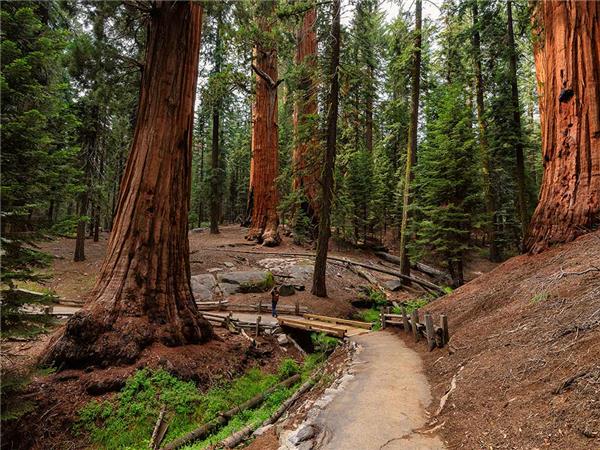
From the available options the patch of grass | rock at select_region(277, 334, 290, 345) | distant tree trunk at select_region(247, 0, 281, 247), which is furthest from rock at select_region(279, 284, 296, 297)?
distant tree trunk at select_region(247, 0, 281, 247)

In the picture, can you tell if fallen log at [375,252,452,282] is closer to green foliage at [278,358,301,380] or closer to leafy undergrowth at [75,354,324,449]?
green foliage at [278,358,301,380]

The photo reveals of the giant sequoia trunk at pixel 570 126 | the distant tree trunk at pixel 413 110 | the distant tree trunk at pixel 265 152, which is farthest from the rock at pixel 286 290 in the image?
the giant sequoia trunk at pixel 570 126

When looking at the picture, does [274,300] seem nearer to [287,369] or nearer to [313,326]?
[313,326]

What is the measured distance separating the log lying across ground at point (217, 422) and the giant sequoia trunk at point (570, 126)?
23.9 feet

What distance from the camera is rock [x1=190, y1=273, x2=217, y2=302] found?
13.3 m

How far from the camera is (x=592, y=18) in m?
7.76

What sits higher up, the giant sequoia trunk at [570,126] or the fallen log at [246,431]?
the giant sequoia trunk at [570,126]

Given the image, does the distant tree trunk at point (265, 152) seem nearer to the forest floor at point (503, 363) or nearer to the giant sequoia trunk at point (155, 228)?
the forest floor at point (503, 363)

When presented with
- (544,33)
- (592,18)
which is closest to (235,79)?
(544,33)

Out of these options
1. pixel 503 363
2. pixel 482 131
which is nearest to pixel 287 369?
pixel 503 363

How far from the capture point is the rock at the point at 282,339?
10312 mm

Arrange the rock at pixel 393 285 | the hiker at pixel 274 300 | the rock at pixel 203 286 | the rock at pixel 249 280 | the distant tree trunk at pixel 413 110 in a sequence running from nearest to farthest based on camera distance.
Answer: the hiker at pixel 274 300 → the rock at pixel 203 286 → the rock at pixel 249 280 → the distant tree trunk at pixel 413 110 → the rock at pixel 393 285

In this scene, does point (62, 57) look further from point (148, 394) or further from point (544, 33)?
point (544, 33)

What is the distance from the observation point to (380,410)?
4.50 m
